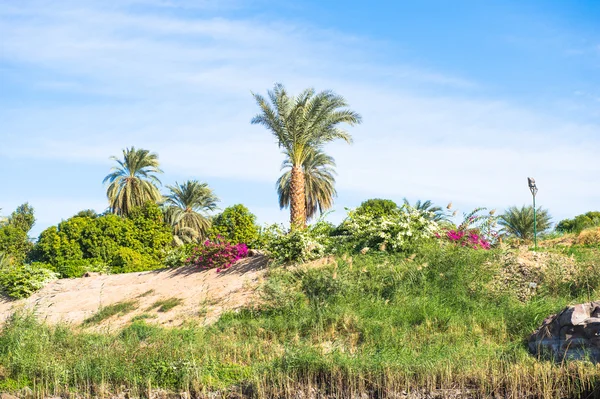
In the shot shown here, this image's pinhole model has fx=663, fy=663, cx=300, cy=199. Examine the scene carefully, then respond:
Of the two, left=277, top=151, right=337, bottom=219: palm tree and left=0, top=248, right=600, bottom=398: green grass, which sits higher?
left=277, top=151, right=337, bottom=219: palm tree

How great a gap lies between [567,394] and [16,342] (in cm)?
903

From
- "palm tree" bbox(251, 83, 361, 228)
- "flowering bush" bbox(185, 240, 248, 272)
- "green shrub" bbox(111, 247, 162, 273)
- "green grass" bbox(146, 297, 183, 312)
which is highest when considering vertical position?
"palm tree" bbox(251, 83, 361, 228)

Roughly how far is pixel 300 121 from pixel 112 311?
11.3 metres

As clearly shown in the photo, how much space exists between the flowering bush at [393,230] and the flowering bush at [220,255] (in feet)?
11.3

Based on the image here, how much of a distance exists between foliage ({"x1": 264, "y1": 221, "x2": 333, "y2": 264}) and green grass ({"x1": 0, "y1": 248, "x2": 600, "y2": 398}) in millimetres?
1299

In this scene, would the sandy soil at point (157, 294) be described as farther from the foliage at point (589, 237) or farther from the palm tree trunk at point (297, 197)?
the foliage at point (589, 237)

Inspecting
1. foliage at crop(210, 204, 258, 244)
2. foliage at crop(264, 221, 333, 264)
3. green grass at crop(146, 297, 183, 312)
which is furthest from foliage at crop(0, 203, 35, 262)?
foliage at crop(264, 221, 333, 264)

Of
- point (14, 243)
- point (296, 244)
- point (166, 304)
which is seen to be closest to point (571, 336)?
point (296, 244)

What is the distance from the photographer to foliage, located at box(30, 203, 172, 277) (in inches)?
1280

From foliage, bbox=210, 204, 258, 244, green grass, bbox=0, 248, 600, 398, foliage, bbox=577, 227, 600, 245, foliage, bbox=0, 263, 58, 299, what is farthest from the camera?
foliage, bbox=210, 204, 258, 244

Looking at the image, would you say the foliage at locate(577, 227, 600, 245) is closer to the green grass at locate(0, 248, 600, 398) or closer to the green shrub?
the green grass at locate(0, 248, 600, 398)

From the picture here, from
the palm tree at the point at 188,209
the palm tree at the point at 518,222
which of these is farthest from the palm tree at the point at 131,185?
the palm tree at the point at 518,222

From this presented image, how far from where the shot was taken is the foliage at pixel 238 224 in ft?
110

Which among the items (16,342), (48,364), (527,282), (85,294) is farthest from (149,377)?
(85,294)
